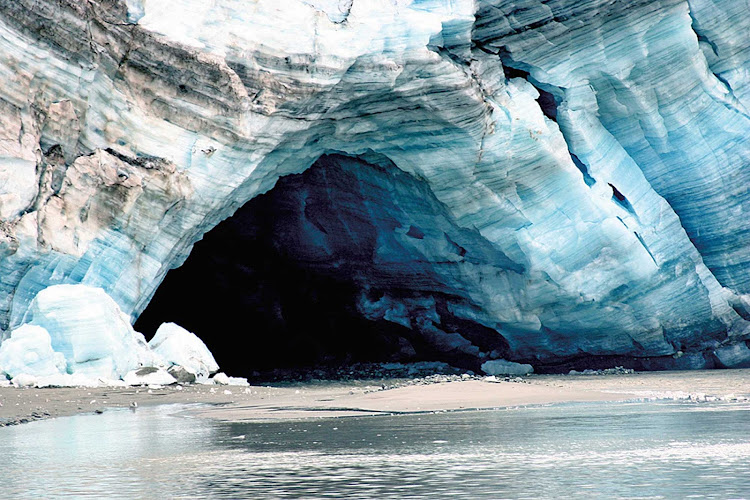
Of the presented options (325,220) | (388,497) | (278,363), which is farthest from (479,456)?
(278,363)

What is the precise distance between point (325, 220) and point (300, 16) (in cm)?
505

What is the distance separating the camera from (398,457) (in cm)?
600

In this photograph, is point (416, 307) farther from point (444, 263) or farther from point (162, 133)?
point (162, 133)

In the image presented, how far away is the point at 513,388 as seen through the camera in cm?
1118

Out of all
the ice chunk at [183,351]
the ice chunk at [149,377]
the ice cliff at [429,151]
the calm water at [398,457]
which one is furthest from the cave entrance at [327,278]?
the calm water at [398,457]

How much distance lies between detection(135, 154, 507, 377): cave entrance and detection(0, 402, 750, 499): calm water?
8405 mm

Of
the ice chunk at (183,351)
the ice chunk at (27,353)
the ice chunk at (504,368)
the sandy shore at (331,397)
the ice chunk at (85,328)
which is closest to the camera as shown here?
the sandy shore at (331,397)

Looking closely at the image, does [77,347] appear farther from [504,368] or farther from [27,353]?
[504,368]

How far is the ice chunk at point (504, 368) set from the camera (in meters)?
17.5

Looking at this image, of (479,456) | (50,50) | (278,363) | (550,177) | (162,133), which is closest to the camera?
(479,456)

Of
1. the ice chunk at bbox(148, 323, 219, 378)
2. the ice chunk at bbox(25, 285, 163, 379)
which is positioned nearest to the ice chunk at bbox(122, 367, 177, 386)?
the ice chunk at bbox(25, 285, 163, 379)

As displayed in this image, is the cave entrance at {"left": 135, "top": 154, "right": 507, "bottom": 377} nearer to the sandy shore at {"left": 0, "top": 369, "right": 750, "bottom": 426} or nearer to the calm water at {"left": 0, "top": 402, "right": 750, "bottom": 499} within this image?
the sandy shore at {"left": 0, "top": 369, "right": 750, "bottom": 426}

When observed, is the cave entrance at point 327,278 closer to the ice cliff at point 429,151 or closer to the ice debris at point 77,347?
the ice cliff at point 429,151

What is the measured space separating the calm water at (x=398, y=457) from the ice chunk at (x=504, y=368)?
28.5 feet
